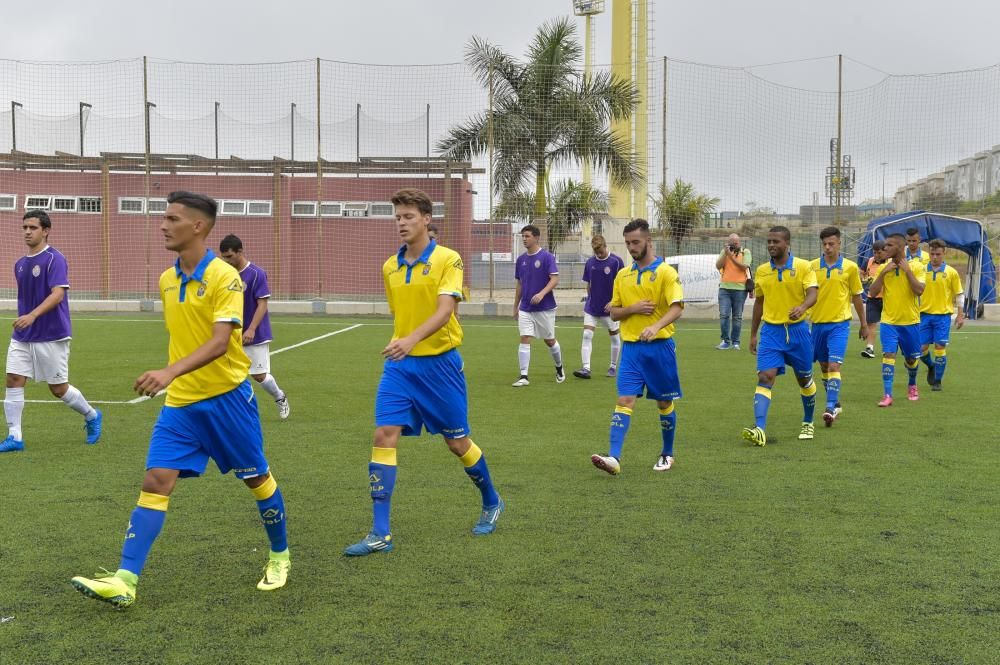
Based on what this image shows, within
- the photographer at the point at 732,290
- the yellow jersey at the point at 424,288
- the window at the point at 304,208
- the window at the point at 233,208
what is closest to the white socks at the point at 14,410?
the yellow jersey at the point at 424,288

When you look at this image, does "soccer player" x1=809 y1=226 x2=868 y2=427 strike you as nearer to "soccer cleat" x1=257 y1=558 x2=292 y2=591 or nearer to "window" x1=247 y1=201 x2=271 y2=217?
"soccer cleat" x1=257 y1=558 x2=292 y2=591

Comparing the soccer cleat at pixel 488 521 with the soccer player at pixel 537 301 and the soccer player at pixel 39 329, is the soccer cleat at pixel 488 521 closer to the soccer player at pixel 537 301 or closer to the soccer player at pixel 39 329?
the soccer player at pixel 39 329

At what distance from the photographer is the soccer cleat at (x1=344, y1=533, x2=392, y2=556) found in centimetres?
520

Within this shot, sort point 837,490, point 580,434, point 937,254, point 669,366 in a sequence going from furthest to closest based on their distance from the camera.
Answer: point 937,254 → point 580,434 → point 669,366 → point 837,490

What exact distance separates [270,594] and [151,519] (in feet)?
2.17

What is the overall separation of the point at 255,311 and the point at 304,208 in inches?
789

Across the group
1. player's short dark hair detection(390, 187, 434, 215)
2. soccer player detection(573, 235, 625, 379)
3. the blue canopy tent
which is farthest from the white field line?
the blue canopy tent

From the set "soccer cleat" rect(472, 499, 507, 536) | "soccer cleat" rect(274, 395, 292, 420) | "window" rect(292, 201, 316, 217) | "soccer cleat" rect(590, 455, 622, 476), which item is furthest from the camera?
"window" rect(292, 201, 316, 217)

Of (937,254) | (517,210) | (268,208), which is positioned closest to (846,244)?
(517,210)

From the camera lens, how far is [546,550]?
17.5ft

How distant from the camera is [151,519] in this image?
14.4 ft

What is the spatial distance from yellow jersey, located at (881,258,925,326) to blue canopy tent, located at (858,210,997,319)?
1095cm

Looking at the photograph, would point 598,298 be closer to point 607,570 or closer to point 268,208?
point 607,570

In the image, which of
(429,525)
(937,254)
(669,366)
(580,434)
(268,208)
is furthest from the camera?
(268,208)
